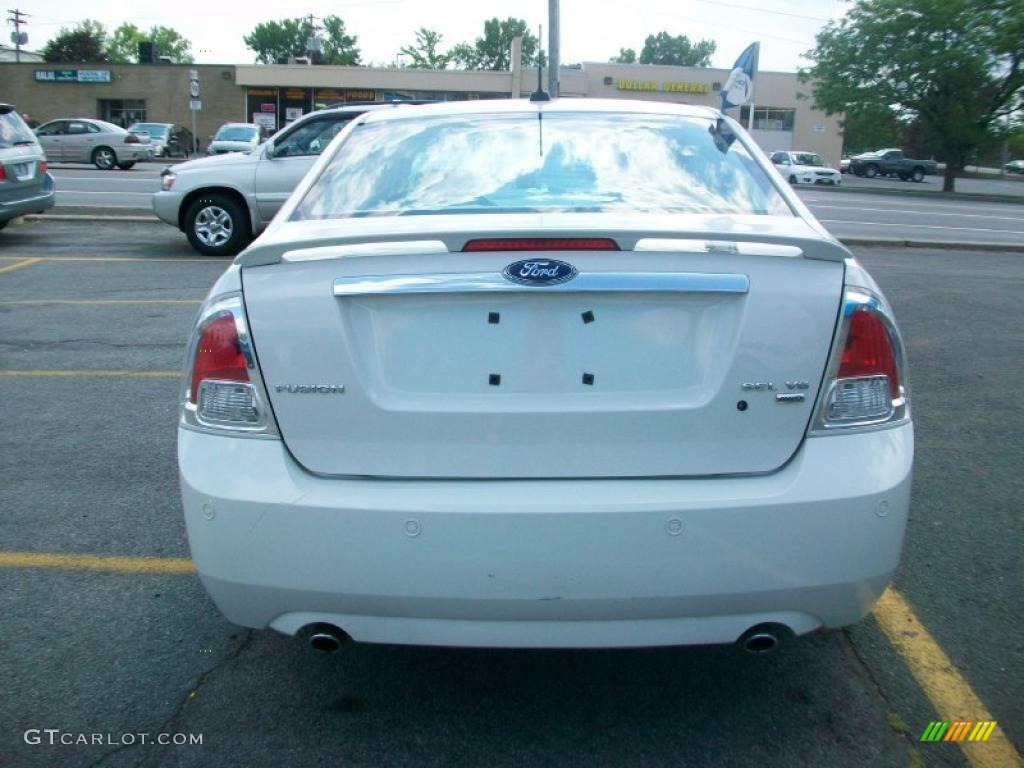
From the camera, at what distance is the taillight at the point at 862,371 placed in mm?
2596

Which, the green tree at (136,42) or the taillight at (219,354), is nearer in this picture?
the taillight at (219,354)

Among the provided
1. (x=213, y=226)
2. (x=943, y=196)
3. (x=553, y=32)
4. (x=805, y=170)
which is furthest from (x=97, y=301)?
(x=805, y=170)

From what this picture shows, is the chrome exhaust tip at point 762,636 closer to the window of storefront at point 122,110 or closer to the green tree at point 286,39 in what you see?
the window of storefront at point 122,110

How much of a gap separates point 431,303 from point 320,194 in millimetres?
961

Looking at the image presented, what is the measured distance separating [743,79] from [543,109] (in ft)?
40.0

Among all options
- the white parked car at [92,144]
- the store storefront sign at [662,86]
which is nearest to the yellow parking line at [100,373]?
the white parked car at [92,144]

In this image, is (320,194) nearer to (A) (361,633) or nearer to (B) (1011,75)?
(A) (361,633)

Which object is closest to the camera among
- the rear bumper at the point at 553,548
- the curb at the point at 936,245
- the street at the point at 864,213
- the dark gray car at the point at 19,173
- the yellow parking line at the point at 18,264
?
the rear bumper at the point at 553,548

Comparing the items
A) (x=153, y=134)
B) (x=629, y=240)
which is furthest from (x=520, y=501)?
(x=153, y=134)

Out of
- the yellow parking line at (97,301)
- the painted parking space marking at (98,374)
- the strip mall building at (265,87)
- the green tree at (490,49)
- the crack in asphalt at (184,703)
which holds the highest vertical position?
the green tree at (490,49)

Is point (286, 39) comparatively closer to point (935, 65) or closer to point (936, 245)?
point (935, 65)

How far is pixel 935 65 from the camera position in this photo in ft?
133

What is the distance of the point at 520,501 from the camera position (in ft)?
8.10

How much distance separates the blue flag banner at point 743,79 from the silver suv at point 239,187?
6.05m
